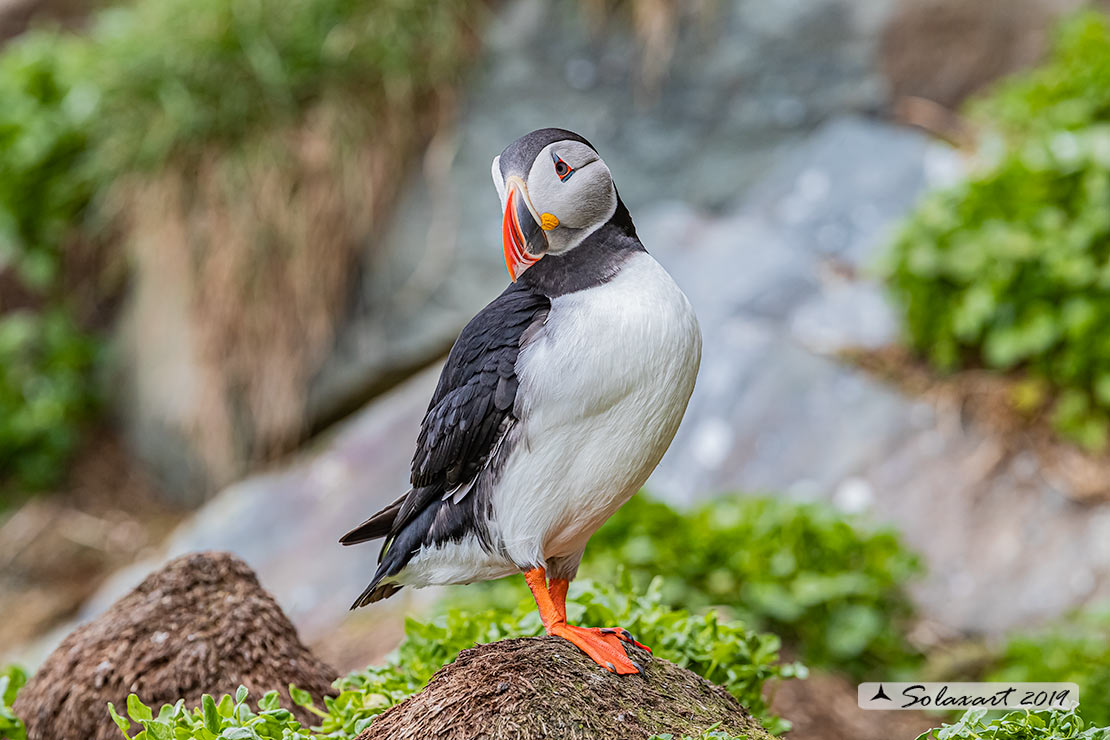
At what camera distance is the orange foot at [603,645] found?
1.91m

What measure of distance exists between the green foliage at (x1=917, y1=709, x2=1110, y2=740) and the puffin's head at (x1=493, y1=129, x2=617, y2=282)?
1.00m

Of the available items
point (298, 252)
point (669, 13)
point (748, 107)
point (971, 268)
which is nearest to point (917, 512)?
point (971, 268)

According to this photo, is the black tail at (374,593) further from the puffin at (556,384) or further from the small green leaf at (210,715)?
the small green leaf at (210,715)

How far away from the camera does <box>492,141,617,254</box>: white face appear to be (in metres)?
1.83

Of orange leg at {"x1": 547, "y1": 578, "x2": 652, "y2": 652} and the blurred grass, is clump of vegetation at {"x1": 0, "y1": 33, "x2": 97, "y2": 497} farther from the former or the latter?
orange leg at {"x1": 547, "y1": 578, "x2": 652, "y2": 652}

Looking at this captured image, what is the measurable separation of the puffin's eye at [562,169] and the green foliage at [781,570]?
1751mm

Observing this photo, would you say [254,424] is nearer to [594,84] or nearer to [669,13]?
[594,84]

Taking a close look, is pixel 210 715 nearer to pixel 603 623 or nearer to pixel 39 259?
pixel 603 623

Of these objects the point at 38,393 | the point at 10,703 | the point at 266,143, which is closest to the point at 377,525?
the point at 10,703

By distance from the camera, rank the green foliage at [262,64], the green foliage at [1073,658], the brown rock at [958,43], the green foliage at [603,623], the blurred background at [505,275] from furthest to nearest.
Result: the brown rock at [958,43] < the green foliage at [262,64] < the blurred background at [505,275] < the green foliage at [1073,658] < the green foliage at [603,623]

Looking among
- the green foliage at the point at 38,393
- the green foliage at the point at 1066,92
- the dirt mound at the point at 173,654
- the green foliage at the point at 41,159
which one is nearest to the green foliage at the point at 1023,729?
the dirt mound at the point at 173,654

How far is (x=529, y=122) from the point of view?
5.20 m

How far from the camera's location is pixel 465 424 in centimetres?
193

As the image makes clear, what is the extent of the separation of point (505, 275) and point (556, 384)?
3.39 m
